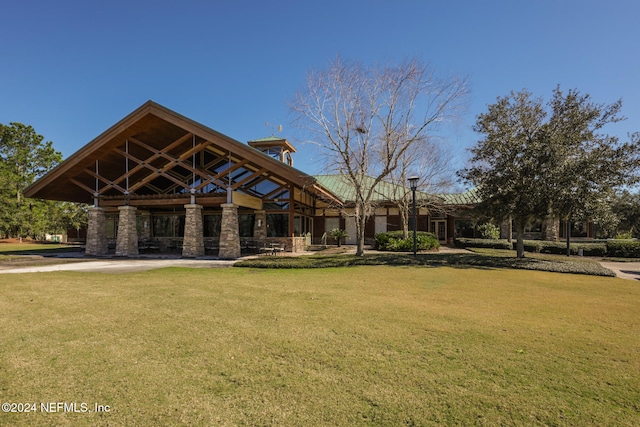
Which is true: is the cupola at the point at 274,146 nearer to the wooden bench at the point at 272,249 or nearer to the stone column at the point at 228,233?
the wooden bench at the point at 272,249

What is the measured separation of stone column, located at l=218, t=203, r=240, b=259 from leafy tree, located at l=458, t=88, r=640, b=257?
12.5 m

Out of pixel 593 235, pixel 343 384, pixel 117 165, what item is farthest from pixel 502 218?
pixel 117 165

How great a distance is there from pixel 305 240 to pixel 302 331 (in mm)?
18943

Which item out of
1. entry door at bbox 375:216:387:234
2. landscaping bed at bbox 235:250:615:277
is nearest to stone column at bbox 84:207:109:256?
landscaping bed at bbox 235:250:615:277

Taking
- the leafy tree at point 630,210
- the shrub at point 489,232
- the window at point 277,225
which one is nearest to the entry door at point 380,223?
the shrub at point 489,232

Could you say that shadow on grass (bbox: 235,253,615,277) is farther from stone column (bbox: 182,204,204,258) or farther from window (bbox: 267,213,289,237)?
window (bbox: 267,213,289,237)

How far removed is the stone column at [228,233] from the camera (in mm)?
18062

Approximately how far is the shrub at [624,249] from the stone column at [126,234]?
27733 mm

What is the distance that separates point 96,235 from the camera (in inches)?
802

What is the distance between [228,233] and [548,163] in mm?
15596

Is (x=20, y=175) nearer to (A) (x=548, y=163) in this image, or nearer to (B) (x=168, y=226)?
(B) (x=168, y=226)

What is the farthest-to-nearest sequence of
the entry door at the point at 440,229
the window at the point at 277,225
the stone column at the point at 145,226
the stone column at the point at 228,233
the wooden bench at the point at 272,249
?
the entry door at the point at 440,229, the stone column at the point at 145,226, the window at the point at 277,225, the wooden bench at the point at 272,249, the stone column at the point at 228,233

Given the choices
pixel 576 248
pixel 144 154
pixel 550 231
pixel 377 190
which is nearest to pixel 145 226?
pixel 144 154

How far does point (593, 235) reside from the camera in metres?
28.0
